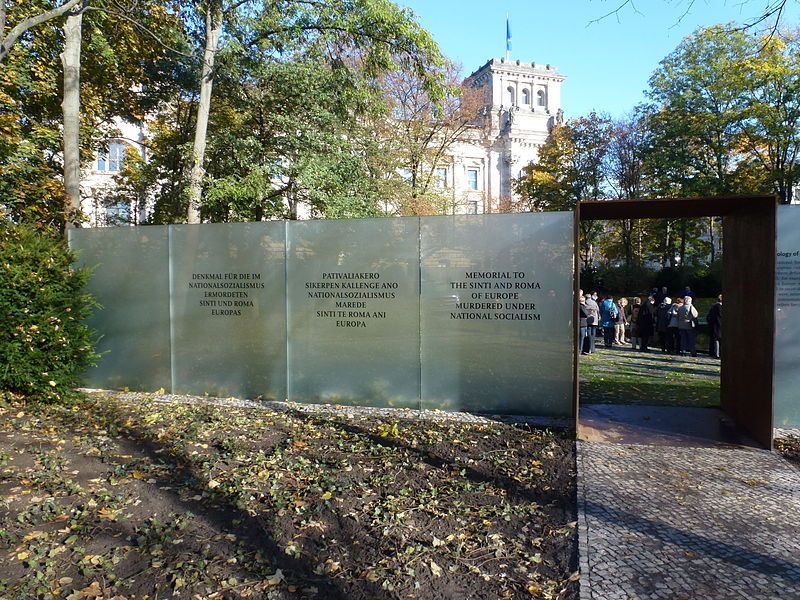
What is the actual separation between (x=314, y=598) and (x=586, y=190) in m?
36.1

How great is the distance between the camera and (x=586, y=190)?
119 ft

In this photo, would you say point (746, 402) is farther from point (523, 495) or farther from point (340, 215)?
point (340, 215)

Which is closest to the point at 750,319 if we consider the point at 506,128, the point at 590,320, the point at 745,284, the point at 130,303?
the point at 745,284

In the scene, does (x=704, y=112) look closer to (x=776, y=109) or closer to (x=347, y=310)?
(x=776, y=109)

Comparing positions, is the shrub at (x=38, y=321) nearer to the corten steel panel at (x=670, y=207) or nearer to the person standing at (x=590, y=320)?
the corten steel panel at (x=670, y=207)

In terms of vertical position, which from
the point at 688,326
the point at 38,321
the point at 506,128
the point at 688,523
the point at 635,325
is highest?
the point at 506,128

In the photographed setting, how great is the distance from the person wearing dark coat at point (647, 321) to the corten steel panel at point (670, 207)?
11.1 m

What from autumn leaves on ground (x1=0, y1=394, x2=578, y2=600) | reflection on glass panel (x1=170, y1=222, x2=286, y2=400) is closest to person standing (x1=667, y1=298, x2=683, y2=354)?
autumn leaves on ground (x1=0, y1=394, x2=578, y2=600)

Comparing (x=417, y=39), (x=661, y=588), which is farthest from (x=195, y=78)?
(x=661, y=588)

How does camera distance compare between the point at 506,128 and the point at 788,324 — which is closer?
the point at 788,324

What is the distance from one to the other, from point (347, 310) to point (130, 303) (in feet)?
12.0

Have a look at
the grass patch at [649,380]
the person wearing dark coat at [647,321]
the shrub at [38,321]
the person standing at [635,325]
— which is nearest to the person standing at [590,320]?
the grass patch at [649,380]

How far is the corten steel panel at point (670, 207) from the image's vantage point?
6.33m

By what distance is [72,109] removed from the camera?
35.9ft
